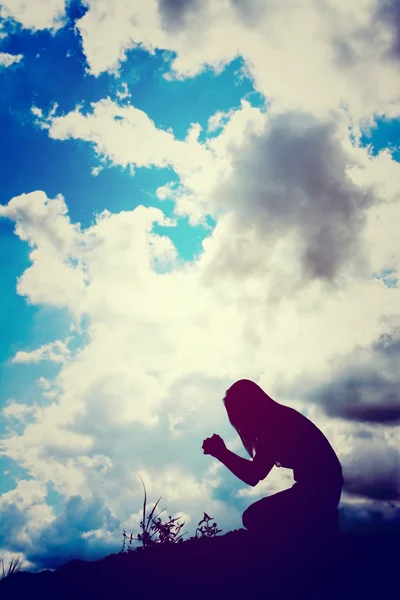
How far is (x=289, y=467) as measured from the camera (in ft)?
12.5

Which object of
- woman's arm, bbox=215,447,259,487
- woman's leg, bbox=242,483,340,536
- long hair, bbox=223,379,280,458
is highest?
long hair, bbox=223,379,280,458

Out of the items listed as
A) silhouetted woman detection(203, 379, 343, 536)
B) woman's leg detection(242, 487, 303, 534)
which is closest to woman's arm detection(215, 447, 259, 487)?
silhouetted woman detection(203, 379, 343, 536)

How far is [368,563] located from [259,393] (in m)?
1.71

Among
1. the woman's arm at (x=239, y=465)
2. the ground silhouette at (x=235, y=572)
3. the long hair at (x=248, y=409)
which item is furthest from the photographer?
the long hair at (x=248, y=409)

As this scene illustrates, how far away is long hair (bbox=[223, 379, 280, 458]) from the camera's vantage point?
4.01 meters

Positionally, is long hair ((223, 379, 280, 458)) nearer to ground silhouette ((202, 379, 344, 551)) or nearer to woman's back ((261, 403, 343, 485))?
ground silhouette ((202, 379, 344, 551))

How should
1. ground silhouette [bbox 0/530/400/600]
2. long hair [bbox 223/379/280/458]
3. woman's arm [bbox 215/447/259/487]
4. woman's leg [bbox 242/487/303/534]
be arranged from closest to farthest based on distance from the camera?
ground silhouette [bbox 0/530/400/600] < woman's leg [bbox 242/487/303/534] < woman's arm [bbox 215/447/259/487] < long hair [bbox 223/379/280/458]

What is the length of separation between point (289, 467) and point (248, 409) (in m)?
0.66

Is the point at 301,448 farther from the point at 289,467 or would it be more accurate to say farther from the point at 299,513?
the point at 299,513

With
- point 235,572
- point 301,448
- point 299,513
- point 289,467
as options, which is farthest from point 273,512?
point 235,572

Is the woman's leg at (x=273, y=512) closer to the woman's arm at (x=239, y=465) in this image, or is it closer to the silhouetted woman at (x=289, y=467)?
the silhouetted woman at (x=289, y=467)

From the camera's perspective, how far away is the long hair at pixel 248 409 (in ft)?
13.2

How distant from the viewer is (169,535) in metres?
6.07

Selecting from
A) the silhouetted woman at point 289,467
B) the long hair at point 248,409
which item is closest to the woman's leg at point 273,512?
the silhouetted woman at point 289,467
